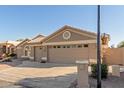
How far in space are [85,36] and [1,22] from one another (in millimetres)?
14713

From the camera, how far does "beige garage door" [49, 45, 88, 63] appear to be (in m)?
19.8

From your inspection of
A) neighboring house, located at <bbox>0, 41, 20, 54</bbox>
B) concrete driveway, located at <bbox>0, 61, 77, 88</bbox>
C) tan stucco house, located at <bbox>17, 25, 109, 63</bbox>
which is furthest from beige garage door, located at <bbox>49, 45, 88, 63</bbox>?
neighboring house, located at <bbox>0, 41, 20, 54</bbox>

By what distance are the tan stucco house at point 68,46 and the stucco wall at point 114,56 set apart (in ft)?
6.39

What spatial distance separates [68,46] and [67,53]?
80 cm

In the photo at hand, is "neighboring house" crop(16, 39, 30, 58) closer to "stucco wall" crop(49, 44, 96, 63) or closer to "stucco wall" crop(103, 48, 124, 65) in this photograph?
"stucco wall" crop(49, 44, 96, 63)

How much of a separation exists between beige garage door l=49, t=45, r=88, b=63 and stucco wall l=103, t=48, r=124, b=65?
2.38 meters

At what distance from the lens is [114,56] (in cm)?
1966

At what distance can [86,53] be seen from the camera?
1953 cm

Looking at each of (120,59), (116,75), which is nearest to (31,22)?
(120,59)

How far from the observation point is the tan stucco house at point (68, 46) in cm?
1912

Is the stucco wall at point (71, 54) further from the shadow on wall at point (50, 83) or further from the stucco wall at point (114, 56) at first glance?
the shadow on wall at point (50, 83)
